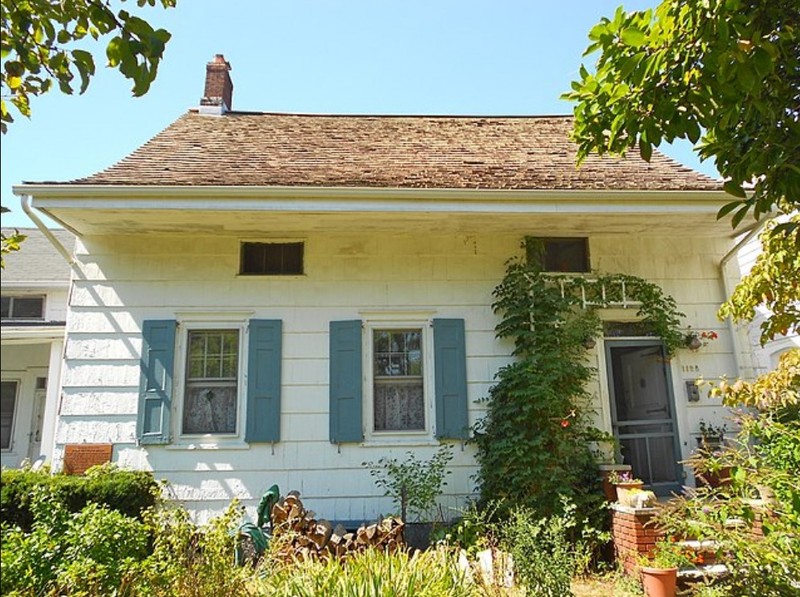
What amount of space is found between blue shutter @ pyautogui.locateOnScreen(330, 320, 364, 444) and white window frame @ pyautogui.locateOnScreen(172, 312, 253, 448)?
42.4 inches

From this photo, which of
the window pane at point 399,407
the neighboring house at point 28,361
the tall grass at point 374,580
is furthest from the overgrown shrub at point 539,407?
the neighboring house at point 28,361

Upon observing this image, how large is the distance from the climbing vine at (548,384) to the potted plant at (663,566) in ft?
3.73

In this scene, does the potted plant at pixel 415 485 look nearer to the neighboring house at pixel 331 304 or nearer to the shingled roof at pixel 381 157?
the neighboring house at pixel 331 304

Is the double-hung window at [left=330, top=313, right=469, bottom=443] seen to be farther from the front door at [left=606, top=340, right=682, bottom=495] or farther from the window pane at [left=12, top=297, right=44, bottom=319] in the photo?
the window pane at [left=12, top=297, right=44, bottom=319]

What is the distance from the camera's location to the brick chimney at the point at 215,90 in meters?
9.20

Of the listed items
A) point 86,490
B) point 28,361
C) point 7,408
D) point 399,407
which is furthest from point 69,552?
point 7,408

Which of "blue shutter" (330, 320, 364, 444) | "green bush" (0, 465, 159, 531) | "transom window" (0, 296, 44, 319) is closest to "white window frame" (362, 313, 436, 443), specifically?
"blue shutter" (330, 320, 364, 444)

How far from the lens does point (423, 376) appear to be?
22.8 feet

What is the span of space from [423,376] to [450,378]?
0.34 meters

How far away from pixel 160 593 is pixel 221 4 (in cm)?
335

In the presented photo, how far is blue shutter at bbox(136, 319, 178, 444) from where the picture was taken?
6523mm

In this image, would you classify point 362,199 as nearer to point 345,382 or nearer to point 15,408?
point 345,382

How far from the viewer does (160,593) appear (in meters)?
3.35

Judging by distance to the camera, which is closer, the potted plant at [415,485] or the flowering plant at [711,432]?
the potted plant at [415,485]
